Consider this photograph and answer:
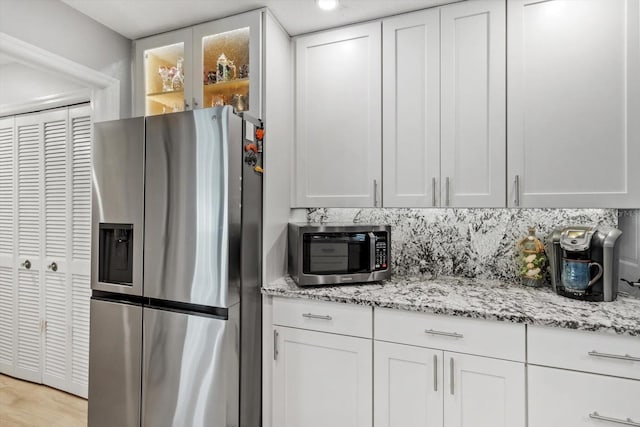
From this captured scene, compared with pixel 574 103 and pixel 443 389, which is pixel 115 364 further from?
pixel 574 103

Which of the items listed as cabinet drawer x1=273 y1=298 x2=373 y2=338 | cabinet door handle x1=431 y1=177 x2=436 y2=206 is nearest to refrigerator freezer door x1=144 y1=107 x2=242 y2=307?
cabinet drawer x1=273 y1=298 x2=373 y2=338

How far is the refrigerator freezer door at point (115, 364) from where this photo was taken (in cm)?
176

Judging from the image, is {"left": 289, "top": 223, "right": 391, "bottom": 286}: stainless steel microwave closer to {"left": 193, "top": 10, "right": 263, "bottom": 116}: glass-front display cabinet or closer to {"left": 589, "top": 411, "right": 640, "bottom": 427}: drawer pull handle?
{"left": 193, "top": 10, "right": 263, "bottom": 116}: glass-front display cabinet

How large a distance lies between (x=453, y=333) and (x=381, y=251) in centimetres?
55

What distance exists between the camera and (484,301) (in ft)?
5.10

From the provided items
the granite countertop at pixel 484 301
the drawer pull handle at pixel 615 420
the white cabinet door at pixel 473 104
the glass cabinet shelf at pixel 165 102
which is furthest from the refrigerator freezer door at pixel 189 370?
the drawer pull handle at pixel 615 420

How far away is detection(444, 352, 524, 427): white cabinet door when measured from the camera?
4.52 feet

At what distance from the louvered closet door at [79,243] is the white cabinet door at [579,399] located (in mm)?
2776

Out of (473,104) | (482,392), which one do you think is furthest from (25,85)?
(482,392)

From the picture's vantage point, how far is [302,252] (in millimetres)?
1799

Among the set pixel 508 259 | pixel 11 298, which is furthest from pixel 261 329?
pixel 11 298

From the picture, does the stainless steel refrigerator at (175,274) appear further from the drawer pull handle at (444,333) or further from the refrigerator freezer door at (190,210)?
the drawer pull handle at (444,333)

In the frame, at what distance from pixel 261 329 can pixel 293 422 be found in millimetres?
499

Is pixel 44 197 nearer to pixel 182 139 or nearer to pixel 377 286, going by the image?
pixel 182 139
